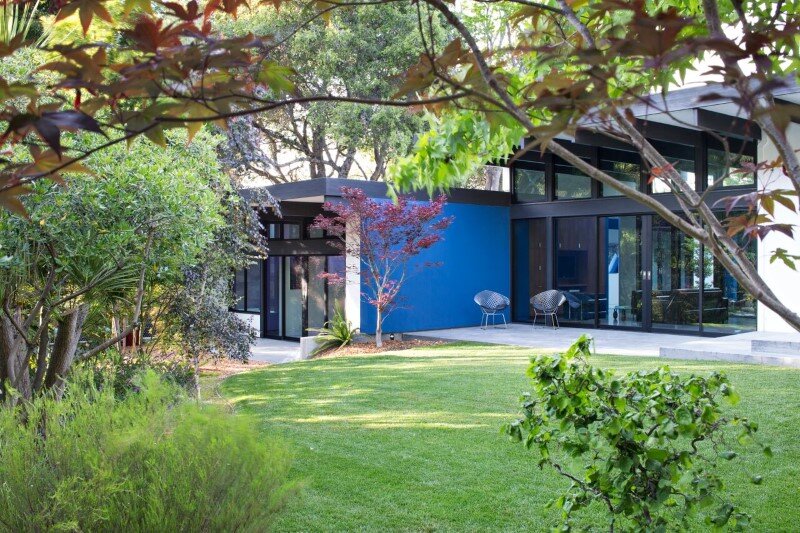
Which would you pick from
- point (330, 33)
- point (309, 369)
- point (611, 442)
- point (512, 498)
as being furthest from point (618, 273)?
point (611, 442)

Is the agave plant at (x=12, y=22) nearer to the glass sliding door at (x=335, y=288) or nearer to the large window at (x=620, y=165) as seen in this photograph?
the glass sliding door at (x=335, y=288)

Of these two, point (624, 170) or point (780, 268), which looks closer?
point (780, 268)

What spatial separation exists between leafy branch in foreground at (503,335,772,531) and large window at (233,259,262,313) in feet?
47.1

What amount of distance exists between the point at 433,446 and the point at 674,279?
32.5 ft

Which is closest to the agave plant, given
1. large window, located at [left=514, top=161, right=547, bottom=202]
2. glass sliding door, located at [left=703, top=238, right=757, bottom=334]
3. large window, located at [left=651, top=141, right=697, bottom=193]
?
large window, located at [left=651, top=141, right=697, bottom=193]

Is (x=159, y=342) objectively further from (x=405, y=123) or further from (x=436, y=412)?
(x=405, y=123)

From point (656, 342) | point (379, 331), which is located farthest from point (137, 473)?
point (656, 342)

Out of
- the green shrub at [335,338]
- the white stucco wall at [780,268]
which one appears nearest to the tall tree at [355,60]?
the green shrub at [335,338]

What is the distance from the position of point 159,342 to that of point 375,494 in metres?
4.86

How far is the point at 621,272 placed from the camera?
1506 centimetres

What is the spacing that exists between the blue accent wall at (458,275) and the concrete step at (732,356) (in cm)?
526

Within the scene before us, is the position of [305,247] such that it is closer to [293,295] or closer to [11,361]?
[293,295]

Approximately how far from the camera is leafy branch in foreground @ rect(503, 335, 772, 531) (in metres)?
2.53

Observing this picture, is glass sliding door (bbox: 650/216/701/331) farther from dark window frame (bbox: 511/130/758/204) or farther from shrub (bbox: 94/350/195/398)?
shrub (bbox: 94/350/195/398)
